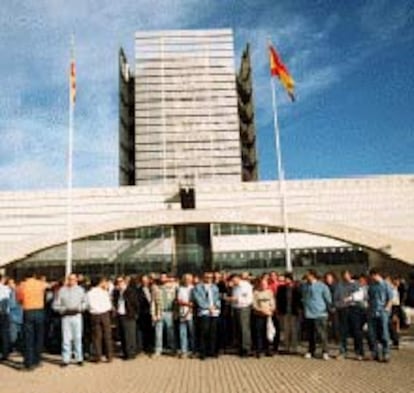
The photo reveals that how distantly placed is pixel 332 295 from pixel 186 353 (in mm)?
3227

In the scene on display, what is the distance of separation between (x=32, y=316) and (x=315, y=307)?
17.5ft

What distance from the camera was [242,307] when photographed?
1463 centimetres

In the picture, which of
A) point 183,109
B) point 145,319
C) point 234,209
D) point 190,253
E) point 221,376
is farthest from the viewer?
point 183,109

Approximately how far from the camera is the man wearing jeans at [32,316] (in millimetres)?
13055

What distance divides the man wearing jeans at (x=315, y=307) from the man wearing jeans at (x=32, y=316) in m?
5.00

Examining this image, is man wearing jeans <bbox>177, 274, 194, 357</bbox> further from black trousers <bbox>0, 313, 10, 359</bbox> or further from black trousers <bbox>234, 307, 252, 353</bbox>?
black trousers <bbox>0, 313, 10, 359</bbox>

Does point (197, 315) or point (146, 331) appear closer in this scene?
point (197, 315)

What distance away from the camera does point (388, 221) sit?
202ft

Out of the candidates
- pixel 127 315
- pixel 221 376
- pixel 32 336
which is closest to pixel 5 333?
Result: pixel 32 336

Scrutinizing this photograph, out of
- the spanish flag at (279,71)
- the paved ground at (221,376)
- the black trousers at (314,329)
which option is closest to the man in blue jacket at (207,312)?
the paved ground at (221,376)

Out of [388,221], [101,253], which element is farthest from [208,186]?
[388,221]

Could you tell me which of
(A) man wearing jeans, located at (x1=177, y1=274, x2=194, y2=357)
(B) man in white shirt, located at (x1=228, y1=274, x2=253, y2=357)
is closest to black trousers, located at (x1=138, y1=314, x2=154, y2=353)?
(A) man wearing jeans, located at (x1=177, y1=274, x2=194, y2=357)

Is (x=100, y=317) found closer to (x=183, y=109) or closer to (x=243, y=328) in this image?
(x=243, y=328)

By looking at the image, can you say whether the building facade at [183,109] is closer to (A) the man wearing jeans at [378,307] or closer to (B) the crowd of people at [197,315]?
(B) the crowd of people at [197,315]
